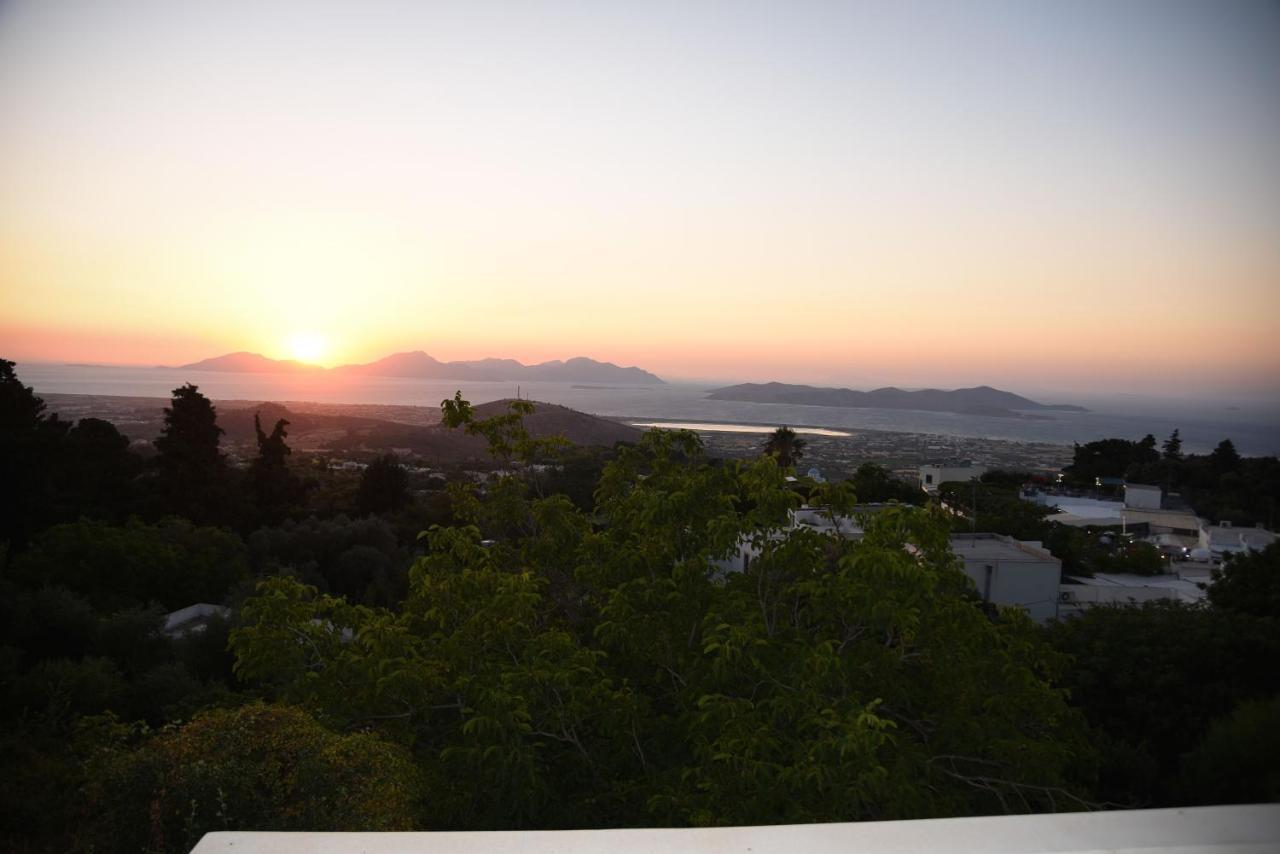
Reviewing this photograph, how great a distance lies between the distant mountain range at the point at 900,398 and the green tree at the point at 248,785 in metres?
37.5

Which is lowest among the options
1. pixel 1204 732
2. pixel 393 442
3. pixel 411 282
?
pixel 1204 732

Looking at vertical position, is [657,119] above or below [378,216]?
above

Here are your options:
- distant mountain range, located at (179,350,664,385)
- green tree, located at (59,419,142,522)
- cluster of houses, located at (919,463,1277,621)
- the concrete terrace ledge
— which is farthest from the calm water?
the concrete terrace ledge

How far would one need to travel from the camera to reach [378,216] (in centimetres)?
944

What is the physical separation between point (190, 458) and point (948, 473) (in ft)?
91.1

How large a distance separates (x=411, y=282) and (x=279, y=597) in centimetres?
804

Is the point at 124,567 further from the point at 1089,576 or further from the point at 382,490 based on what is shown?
the point at 1089,576

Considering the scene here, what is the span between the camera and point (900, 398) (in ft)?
161

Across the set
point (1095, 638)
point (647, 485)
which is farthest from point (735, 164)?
point (1095, 638)

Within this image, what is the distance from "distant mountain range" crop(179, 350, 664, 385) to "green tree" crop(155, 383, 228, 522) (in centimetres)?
157

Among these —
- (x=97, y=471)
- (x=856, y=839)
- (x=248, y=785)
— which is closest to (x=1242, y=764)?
(x=856, y=839)

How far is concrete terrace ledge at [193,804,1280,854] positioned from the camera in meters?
1.21

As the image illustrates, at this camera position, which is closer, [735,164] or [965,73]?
[965,73]

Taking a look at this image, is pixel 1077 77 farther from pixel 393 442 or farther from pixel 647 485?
pixel 393 442
